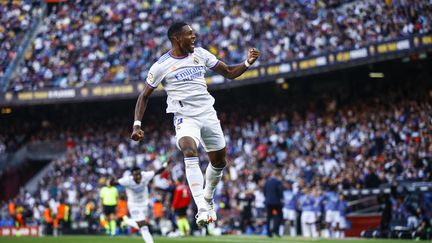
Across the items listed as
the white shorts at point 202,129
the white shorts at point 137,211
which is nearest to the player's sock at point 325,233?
the white shorts at point 137,211

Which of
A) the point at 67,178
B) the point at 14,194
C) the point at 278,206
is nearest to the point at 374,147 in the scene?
the point at 278,206

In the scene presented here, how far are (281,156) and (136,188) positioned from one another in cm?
1073

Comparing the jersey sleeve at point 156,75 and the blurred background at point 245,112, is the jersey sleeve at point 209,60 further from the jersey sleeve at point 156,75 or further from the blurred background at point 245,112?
the blurred background at point 245,112

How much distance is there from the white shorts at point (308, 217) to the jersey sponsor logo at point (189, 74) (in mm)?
14102

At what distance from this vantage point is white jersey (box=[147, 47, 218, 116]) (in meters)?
11.3

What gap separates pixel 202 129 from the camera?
11352mm

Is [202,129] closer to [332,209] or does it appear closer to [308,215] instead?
[332,209]

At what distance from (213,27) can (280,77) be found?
5213 mm

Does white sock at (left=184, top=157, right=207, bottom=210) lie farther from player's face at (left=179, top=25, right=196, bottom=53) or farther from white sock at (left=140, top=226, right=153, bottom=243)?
white sock at (left=140, top=226, right=153, bottom=243)

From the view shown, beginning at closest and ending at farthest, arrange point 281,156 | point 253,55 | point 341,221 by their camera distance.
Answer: point 253,55 → point 341,221 → point 281,156

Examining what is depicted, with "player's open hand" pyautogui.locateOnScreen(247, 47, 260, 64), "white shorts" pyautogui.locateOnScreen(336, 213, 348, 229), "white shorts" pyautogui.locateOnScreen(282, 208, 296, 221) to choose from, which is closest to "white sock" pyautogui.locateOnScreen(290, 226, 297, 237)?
"white shorts" pyautogui.locateOnScreen(282, 208, 296, 221)

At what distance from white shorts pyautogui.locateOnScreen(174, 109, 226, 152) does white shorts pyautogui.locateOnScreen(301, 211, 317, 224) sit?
13.8 meters

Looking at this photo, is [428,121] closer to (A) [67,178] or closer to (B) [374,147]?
(B) [374,147]

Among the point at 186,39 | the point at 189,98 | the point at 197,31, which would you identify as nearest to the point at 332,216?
the point at 197,31
